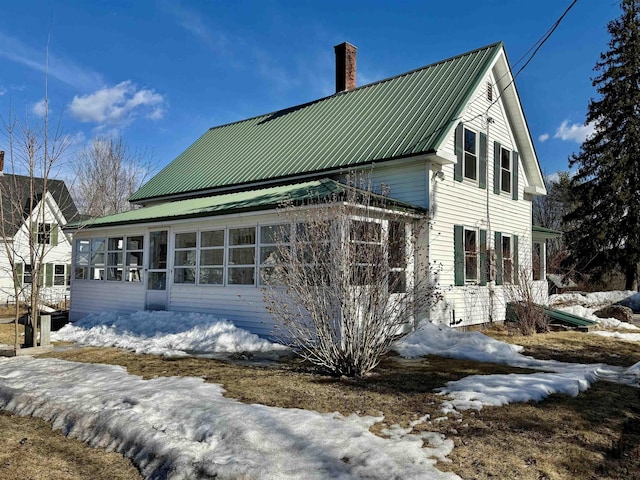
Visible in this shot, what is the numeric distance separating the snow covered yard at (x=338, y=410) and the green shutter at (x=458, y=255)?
12.2 ft

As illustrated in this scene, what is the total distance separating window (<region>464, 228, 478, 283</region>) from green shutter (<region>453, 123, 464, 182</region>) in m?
1.63

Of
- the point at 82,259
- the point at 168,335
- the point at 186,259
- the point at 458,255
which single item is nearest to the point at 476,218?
the point at 458,255

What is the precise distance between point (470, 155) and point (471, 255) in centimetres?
285

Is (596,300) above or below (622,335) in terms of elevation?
above

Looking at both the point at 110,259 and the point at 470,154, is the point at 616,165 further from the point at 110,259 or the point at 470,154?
the point at 110,259

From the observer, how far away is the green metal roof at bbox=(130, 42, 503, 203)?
492 inches

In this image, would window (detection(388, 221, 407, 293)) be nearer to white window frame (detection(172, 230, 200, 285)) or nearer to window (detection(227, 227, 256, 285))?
window (detection(227, 227, 256, 285))

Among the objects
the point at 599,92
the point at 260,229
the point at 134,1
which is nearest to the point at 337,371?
the point at 260,229

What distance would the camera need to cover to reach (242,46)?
16312mm

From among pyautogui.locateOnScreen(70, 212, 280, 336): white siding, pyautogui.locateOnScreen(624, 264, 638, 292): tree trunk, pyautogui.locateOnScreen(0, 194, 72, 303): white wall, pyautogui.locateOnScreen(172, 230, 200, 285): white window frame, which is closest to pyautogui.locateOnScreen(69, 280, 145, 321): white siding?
pyautogui.locateOnScreen(70, 212, 280, 336): white siding

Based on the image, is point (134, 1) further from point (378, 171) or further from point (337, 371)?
point (337, 371)

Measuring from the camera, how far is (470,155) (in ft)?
44.5

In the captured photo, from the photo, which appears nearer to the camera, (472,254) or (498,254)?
(472,254)

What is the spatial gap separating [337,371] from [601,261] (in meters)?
23.6
